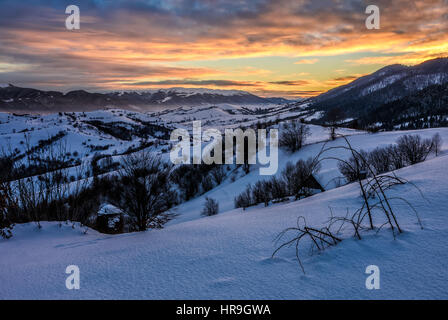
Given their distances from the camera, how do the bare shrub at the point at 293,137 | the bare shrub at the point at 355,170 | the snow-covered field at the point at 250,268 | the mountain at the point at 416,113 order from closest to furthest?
the snow-covered field at the point at 250,268, the bare shrub at the point at 355,170, the bare shrub at the point at 293,137, the mountain at the point at 416,113

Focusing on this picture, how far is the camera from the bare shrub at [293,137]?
190 feet

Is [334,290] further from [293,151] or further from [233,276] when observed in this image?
[293,151]

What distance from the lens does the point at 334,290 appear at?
1.93 m

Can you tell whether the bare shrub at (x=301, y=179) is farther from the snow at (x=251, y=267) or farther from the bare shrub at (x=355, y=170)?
the snow at (x=251, y=267)

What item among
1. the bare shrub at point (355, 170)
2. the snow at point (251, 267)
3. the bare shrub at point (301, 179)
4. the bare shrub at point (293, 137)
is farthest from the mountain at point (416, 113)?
the snow at point (251, 267)

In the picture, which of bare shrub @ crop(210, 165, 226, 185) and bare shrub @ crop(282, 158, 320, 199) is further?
bare shrub @ crop(210, 165, 226, 185)

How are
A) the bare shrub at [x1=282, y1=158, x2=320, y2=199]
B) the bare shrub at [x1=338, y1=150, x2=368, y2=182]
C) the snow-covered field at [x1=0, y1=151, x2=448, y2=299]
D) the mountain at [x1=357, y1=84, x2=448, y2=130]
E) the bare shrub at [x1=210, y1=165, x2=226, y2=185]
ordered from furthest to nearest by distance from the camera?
the mountain at [x1=357, y1=84, x2=448, y2=130] → the bare shrub at [x1=210, y1=165, x2=226, y2=185] → the bare shrub at [x1=282, y1=158, x2=320, y2=199] → the bare shrub at [x1=338, y1=150, x2=368, y2=182] → the snow-covered field at [x1=0, y1=151, x2=448, y2=299]

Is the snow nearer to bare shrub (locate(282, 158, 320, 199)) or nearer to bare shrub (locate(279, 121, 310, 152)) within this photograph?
bare shrub (locate(282, 158, 320, 199))

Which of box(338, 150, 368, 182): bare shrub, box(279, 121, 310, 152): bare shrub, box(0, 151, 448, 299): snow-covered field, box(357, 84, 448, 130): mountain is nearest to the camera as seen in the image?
box(0, 151, 448, 299): snow-covered field

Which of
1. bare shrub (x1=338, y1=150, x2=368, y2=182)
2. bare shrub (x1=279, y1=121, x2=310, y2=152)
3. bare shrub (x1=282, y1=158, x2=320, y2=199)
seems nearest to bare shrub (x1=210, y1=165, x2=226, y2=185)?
bare shrub (x1=279, y1=121, x2=310, y2=152)

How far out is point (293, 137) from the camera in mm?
58219

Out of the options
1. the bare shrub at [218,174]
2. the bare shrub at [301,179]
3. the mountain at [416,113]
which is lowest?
the bare shrub at [218,174]

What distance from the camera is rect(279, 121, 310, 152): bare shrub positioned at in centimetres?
5779
